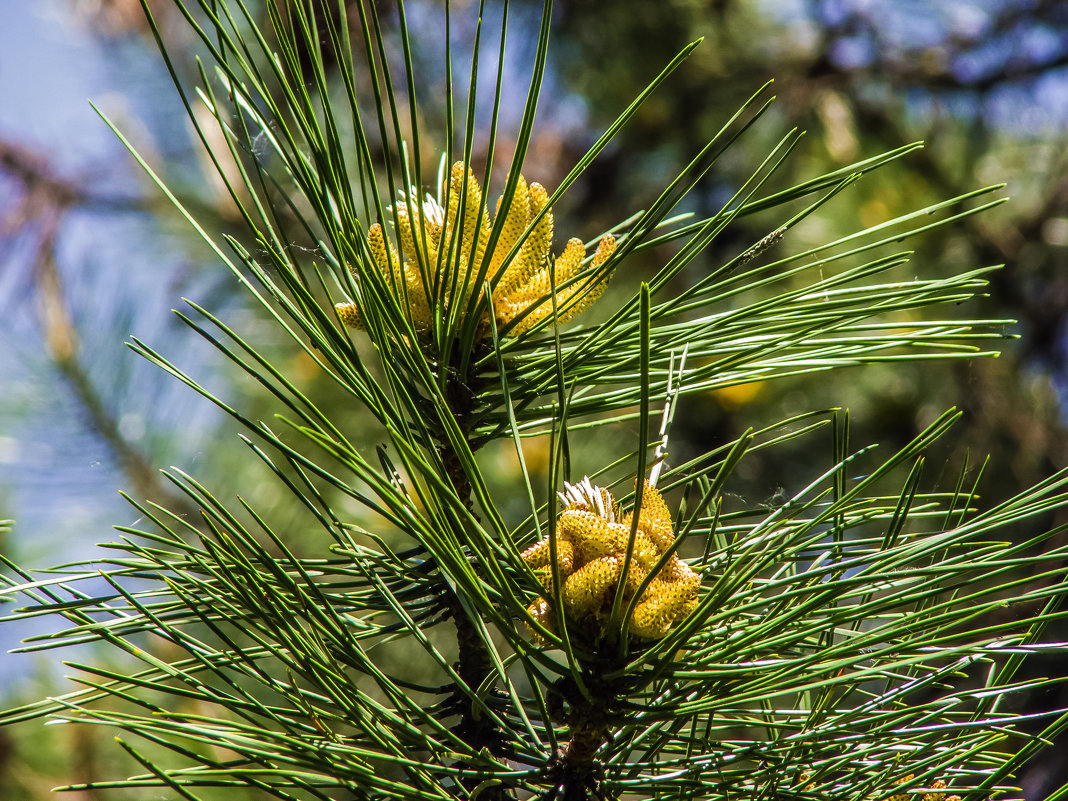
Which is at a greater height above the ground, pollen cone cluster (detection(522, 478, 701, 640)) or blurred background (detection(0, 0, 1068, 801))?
blurred background (detection(0, 0, 1068, 801))

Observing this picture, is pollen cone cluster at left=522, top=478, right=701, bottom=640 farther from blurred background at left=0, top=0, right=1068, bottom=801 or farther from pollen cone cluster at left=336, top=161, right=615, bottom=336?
blurred background at left=0, top=0, right=1068, bottom=801

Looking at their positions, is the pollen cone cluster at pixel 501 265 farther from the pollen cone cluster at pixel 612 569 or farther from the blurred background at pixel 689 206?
the blurred background at pixel 689 206

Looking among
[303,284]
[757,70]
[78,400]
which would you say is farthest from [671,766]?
[757,70]

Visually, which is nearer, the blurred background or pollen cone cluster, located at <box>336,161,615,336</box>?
pollen cone cluster, located at <box>336,161,615,336</box>

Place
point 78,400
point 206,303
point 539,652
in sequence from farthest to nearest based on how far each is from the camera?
point 206,303 < point 78,400 < point 539,652

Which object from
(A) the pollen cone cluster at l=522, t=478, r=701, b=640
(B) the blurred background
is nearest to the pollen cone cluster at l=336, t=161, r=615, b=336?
(A) the pollen cone cluster at l=522, t=478, r=701, b=640

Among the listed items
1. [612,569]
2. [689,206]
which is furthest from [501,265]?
[689,206]

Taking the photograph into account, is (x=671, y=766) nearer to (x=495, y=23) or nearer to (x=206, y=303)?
(x=206, y=303)
